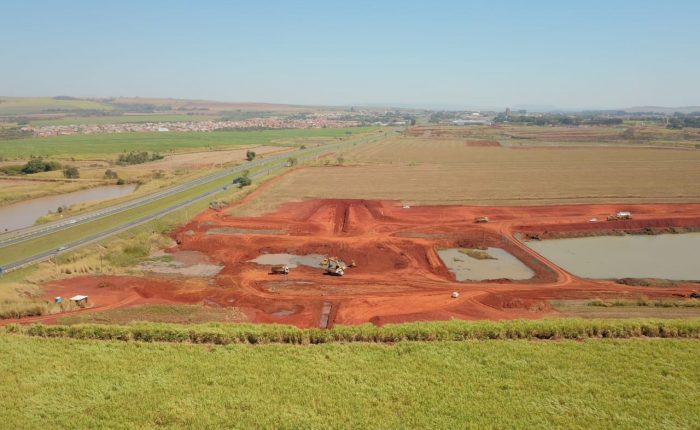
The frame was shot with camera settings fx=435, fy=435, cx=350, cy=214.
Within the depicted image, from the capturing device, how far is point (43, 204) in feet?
204

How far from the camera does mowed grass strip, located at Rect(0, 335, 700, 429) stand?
15.8 metres

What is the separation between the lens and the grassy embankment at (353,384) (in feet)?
51.9

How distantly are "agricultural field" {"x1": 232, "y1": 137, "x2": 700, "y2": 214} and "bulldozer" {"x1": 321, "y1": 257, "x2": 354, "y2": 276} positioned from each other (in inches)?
807

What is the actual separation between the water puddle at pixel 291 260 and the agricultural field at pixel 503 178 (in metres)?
15.8

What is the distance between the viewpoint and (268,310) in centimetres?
2692

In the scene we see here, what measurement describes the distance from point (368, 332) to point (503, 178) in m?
58.0

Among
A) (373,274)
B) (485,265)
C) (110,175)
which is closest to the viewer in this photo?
(373,274)

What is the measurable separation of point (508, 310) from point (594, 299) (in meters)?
6.26

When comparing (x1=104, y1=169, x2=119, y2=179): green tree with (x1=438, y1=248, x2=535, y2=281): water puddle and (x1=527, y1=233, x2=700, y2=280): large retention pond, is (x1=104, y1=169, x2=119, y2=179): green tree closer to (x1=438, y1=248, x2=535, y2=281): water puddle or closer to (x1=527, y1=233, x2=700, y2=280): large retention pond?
(x1=438, y1=248, x2=535, y2=281): water puddle

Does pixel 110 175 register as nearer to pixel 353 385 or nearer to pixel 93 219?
pixel 93 219

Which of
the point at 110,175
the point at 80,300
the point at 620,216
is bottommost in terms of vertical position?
the point at 80,300

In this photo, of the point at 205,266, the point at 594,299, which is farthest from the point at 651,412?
the point at 205,266

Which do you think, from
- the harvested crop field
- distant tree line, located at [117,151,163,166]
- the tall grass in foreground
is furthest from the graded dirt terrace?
distant tree line, located at [117,151,163,166]

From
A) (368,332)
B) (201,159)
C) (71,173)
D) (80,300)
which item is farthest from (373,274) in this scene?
(201,159)
